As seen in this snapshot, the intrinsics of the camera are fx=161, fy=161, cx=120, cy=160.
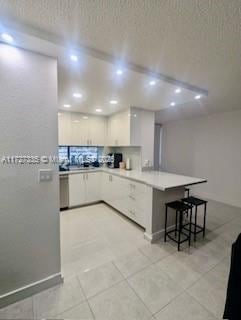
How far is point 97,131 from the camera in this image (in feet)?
14.1

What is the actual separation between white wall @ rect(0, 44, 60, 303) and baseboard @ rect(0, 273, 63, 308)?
0.03m

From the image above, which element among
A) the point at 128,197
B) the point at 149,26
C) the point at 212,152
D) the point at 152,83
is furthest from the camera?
the point at 212,152

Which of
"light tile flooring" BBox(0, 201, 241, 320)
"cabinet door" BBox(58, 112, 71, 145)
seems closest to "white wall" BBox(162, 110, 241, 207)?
"light tile flooring" BBox(0, 201, 241, 320)

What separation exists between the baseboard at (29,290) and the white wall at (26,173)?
0.09ft

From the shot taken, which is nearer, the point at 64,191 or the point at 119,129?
the point at 64,191

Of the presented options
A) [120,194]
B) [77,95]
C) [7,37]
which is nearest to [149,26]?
[7,37]

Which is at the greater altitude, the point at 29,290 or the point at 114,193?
the point at 114,193

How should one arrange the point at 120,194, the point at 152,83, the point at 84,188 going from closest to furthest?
the point at 152,83 < the point at 120,194 < the point at 84,188

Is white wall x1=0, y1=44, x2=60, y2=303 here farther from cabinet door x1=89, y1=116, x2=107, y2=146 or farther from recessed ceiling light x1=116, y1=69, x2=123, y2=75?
cabinet door x1=89, y1=116, x2=107, y2=146

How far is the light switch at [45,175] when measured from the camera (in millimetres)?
1584

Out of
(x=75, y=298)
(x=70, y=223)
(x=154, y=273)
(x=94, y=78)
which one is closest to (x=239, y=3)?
(x=94, y=78)

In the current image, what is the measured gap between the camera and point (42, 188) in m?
1.61

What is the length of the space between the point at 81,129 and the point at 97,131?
0.44 metres

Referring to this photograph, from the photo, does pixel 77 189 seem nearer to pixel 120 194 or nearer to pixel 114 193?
pixel 114 193
